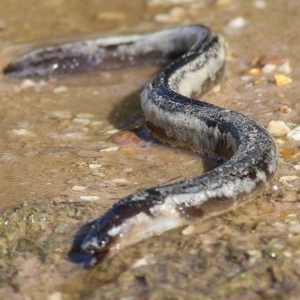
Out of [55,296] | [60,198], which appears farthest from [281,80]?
[55,296]

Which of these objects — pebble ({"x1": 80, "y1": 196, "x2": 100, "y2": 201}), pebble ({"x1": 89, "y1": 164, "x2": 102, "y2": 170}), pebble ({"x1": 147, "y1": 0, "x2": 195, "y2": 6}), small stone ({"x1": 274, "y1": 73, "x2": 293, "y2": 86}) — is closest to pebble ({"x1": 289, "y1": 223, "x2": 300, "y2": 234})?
pebble ({"x1": 80, "y1": 196, "x2": 100, "y2": 201})

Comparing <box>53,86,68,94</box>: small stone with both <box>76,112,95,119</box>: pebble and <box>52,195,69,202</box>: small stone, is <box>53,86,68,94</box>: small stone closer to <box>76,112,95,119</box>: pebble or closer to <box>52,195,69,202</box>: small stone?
<box>76,112,95,119</box>: pebble

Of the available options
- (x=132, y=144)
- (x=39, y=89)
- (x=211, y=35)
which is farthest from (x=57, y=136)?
(x=211, y=35)

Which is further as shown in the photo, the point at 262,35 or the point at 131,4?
the point at 131,4

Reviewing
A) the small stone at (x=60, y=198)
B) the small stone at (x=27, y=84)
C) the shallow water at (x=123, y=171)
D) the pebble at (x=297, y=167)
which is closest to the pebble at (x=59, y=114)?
the shallow water at (x=123, y=171)

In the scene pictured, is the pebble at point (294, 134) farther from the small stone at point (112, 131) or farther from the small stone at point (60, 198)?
the small stone at point (60, 198)

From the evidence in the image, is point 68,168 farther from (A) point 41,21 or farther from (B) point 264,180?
(A) point 41,21

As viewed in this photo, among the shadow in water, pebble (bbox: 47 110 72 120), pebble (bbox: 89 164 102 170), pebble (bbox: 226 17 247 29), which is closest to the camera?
the shadow in water
